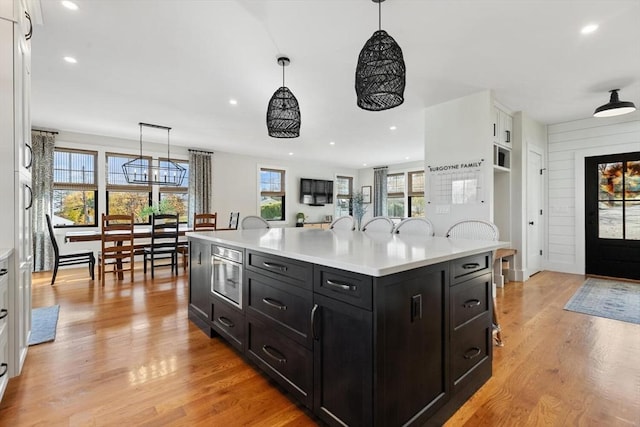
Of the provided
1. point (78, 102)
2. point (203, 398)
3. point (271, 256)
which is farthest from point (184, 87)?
point (203, 398)

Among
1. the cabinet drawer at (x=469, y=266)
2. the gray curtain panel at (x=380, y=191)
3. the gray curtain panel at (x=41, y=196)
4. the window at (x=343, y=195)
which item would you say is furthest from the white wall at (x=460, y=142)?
the gray curtain panel at (x=41, y=196)

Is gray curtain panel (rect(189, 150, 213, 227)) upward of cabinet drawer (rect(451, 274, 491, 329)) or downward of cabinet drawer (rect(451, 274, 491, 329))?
upward

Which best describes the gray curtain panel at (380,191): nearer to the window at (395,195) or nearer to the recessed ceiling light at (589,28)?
the window at (395,195)

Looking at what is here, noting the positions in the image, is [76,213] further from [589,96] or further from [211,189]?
[589,96]

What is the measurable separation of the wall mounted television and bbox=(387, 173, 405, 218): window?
1904 mm

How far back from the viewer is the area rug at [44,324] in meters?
2.52

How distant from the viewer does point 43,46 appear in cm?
268

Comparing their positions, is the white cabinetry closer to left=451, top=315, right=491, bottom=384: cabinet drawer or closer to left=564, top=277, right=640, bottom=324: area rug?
left=451, top=315, right=491, bottom=384: cabinet drawer

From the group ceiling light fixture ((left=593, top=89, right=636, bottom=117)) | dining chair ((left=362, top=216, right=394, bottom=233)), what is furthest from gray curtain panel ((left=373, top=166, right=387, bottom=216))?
dining chair ((left=362, top=216, right=394, bottom=233))

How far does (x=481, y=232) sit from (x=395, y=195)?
737cm

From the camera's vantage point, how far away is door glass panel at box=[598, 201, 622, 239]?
4.71m

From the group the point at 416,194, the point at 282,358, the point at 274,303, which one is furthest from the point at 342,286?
the point at 416,194

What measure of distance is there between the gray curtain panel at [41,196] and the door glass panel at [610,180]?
9.26 m

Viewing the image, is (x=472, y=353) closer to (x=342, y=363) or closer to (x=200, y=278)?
(x=342, y=363)
